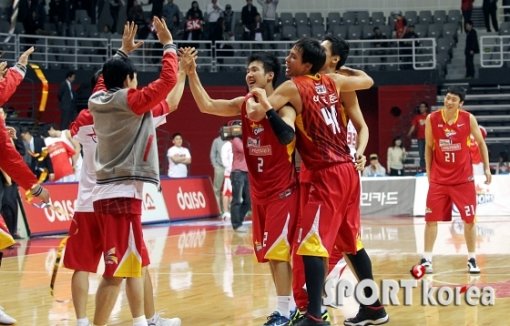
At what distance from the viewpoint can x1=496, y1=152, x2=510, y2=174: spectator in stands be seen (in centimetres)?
2378

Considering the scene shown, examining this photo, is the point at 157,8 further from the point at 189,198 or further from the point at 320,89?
the point at 320,89

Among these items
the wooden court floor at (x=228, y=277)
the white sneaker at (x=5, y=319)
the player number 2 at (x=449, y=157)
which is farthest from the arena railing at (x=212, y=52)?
the white sneaker at (x=5, y=319)

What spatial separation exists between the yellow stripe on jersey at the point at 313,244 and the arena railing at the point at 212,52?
1897 cm

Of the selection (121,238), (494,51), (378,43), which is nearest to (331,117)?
(121,238)

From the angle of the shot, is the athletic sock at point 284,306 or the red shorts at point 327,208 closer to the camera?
the red shorts at point 327,208

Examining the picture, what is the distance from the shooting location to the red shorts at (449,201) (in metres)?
11.0

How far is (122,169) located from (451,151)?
5.78 meters

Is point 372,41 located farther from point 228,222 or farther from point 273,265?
point 273,265

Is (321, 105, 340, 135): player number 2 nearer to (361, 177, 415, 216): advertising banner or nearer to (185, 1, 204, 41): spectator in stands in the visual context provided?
(361, 177, 415, 216): advertising banner

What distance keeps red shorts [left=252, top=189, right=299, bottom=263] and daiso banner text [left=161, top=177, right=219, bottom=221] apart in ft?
43.7

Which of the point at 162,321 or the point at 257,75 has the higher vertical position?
the point at 257,75

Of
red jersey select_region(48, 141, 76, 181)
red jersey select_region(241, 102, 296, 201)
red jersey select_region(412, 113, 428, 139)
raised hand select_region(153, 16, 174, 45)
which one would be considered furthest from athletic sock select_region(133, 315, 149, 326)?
red jersey select_region(412, 113, 428, 139)

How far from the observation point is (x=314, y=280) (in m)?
6.71

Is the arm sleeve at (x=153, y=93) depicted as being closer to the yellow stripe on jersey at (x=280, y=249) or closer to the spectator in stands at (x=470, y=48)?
the yellow stripe on jersey at (x=280, y=249)
